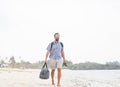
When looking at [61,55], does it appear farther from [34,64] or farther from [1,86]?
Answer: [34,64]

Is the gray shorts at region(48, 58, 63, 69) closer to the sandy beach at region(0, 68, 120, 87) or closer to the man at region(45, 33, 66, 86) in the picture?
the man at region(45, 33, 66, 86)

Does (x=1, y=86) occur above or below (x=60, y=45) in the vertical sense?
below

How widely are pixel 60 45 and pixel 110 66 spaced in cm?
10196

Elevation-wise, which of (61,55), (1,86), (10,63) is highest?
(10,63)

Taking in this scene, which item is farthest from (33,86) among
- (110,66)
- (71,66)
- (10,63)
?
(71,66)

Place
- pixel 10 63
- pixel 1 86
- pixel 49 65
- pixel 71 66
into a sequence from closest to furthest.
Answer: pixel 1 86 → pixel 49 65 → pixel 10 63 → pixel 71 66

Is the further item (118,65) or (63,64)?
(118,65)

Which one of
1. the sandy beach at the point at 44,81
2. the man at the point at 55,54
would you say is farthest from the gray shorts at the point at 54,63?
the sandy beach at the point at 44,81

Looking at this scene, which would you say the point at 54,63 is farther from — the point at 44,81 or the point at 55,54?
the point at 44,81

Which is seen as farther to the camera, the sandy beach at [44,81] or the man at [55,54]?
the sandy beach at [44,81]

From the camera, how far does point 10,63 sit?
8025 cm

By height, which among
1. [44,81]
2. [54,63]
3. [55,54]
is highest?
[55,54]

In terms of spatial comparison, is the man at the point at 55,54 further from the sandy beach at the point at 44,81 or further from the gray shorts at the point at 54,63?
the sandy beach at the point at 44,81

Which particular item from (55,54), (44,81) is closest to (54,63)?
(55,54)
